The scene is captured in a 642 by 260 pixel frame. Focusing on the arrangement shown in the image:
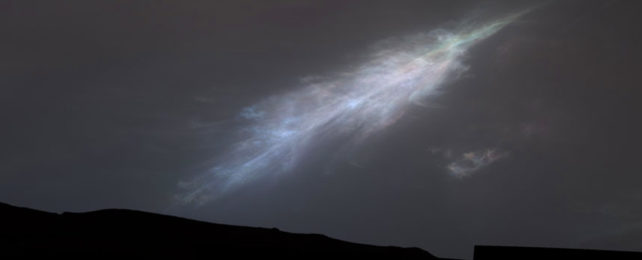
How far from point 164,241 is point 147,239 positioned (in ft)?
1.41

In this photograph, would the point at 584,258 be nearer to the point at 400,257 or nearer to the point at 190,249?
the point at 400,257

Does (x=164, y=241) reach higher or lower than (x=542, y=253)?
lower

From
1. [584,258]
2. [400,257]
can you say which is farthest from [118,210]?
[584,258]

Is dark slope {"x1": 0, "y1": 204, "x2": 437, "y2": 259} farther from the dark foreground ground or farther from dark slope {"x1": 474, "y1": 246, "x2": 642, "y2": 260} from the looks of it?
dark slope {"x1": 474, "y1": 246, "x2": 642, "y2": 260}

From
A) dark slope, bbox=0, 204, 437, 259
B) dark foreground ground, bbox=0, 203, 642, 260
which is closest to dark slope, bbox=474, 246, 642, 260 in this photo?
dark foreground ground, bbox=0, 203, 642, 260

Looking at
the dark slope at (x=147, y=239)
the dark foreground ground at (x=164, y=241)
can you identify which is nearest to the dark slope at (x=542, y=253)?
the dark foreground ground at (x=164, y=241)

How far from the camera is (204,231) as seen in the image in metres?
14.7

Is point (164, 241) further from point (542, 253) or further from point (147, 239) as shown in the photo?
point (542, 253)

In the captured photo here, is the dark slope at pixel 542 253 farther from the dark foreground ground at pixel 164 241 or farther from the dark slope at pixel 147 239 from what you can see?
the dark slope at pixel 147 239

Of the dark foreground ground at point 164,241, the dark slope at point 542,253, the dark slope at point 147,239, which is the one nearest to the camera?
the dark slope at point 542,253

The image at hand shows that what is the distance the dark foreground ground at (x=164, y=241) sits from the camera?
1195 cm

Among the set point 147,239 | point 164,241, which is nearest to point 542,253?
point 164,241

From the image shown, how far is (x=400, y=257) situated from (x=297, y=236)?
305 cm

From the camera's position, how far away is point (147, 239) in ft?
44.5
